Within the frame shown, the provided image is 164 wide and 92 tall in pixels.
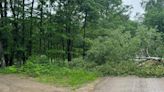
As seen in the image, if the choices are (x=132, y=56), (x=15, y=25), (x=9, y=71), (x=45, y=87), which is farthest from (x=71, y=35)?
(x=45, y=87)

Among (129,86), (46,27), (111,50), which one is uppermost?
(46,27)

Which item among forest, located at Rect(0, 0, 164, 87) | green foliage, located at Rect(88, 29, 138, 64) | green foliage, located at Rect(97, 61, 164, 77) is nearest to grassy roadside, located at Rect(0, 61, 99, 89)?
forest, located at Rect(0, 0, 164, 87)

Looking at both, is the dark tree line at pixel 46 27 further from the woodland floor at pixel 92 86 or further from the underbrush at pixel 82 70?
the woodland floor at pixel 92 86

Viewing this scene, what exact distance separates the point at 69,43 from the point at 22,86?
21698 mm

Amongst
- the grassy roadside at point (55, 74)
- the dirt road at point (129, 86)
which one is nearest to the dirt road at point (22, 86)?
the grassy roadside at point (55, 74)

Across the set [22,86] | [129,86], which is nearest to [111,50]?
[129,86]

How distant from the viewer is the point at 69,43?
40281mm

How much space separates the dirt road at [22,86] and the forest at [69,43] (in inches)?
44.2

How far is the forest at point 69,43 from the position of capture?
2509cm

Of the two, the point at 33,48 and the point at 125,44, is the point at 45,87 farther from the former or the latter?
the point at 33,48

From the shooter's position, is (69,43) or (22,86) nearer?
(22,86)

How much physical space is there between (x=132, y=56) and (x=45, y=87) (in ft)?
36.1

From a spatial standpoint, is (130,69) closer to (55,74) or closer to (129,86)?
(55,74)

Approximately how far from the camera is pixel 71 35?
38.8m
